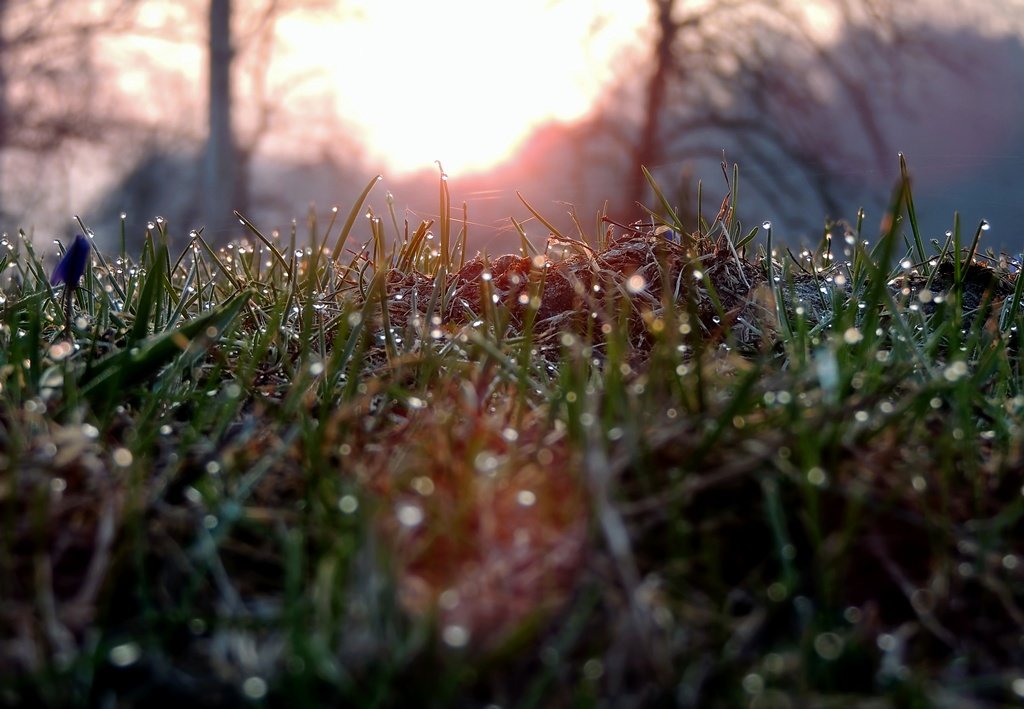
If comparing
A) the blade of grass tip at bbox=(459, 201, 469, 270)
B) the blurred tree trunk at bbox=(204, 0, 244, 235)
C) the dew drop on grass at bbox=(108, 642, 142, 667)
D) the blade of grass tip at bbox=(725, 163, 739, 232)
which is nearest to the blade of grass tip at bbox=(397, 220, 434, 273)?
the blade of grass tip at bbox=(459, 201, 469, 270)

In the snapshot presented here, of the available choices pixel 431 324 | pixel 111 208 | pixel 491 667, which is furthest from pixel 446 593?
pixel 111 208

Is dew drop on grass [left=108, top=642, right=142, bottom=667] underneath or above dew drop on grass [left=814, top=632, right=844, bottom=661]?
underneath

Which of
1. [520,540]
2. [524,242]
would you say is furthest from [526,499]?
[524,242]

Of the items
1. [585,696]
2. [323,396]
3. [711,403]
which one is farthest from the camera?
[323,396]

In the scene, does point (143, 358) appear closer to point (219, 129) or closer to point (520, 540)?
point (520, 540)

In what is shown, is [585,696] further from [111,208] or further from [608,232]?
[111,208]

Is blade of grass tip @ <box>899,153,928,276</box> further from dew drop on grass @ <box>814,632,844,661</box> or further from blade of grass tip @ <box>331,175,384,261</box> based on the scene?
blade of grass tip @ <box>331,175,384,261</box>

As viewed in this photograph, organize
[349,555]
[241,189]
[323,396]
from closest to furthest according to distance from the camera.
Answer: [349,555] → [323,396] → [241,189]

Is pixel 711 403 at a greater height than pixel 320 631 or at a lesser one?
greater
